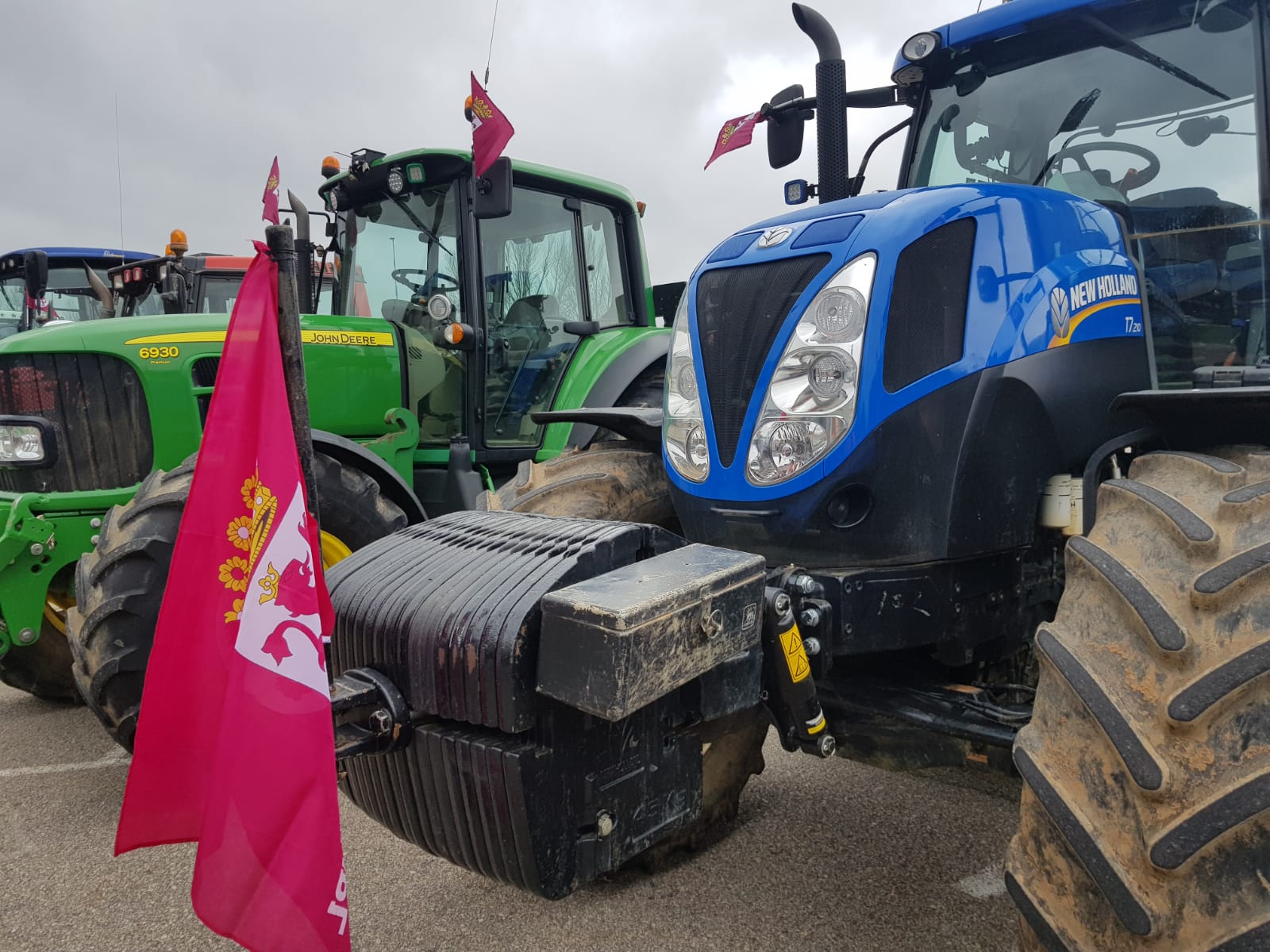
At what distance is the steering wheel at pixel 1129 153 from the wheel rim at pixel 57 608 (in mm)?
3469

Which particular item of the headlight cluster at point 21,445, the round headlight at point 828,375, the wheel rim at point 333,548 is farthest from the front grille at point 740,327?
the headlight cluster at point 21,445

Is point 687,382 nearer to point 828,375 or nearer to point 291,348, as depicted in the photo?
point 828,375

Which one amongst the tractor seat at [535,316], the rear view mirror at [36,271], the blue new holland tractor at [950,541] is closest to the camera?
the blue new holland tractor at [950,541]

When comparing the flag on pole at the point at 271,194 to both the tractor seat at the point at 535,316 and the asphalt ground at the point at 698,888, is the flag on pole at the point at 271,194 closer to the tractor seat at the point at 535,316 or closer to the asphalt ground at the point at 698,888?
the tractor seat at the point at 535,316

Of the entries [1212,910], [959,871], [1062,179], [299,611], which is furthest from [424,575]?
[1062,179]

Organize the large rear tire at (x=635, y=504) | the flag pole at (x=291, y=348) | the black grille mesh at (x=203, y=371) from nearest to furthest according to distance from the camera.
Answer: the flag pole at (x=291, y=348) < the large rear tire at (x=635, y=504) < the black grille mesh at (x=203, y=371)

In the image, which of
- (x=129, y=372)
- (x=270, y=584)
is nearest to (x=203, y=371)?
(x=129, y=372)

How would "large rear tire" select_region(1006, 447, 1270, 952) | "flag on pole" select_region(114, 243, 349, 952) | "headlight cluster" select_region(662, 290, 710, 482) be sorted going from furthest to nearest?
"headlight cluster" select_region(662, 290, 710, 482)
"flag on pole" select_region(114, 243, 349, 952)
"large rear tire" select_region(1006, 447, 1270, 952)

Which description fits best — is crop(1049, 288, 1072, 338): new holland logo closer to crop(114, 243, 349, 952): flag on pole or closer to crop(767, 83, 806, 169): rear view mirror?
crop(767, 83, 806, 169): rear view mirror

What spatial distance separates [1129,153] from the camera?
92.0 inches

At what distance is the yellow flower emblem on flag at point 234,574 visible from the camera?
154cm

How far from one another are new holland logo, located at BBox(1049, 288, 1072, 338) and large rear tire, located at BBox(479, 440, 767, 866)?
3.67 feet

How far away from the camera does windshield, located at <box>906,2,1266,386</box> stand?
2234 millimetres

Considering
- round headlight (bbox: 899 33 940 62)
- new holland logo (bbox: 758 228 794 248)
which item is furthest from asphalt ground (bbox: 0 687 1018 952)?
round headlight (bbox: 899 33 940 62)
